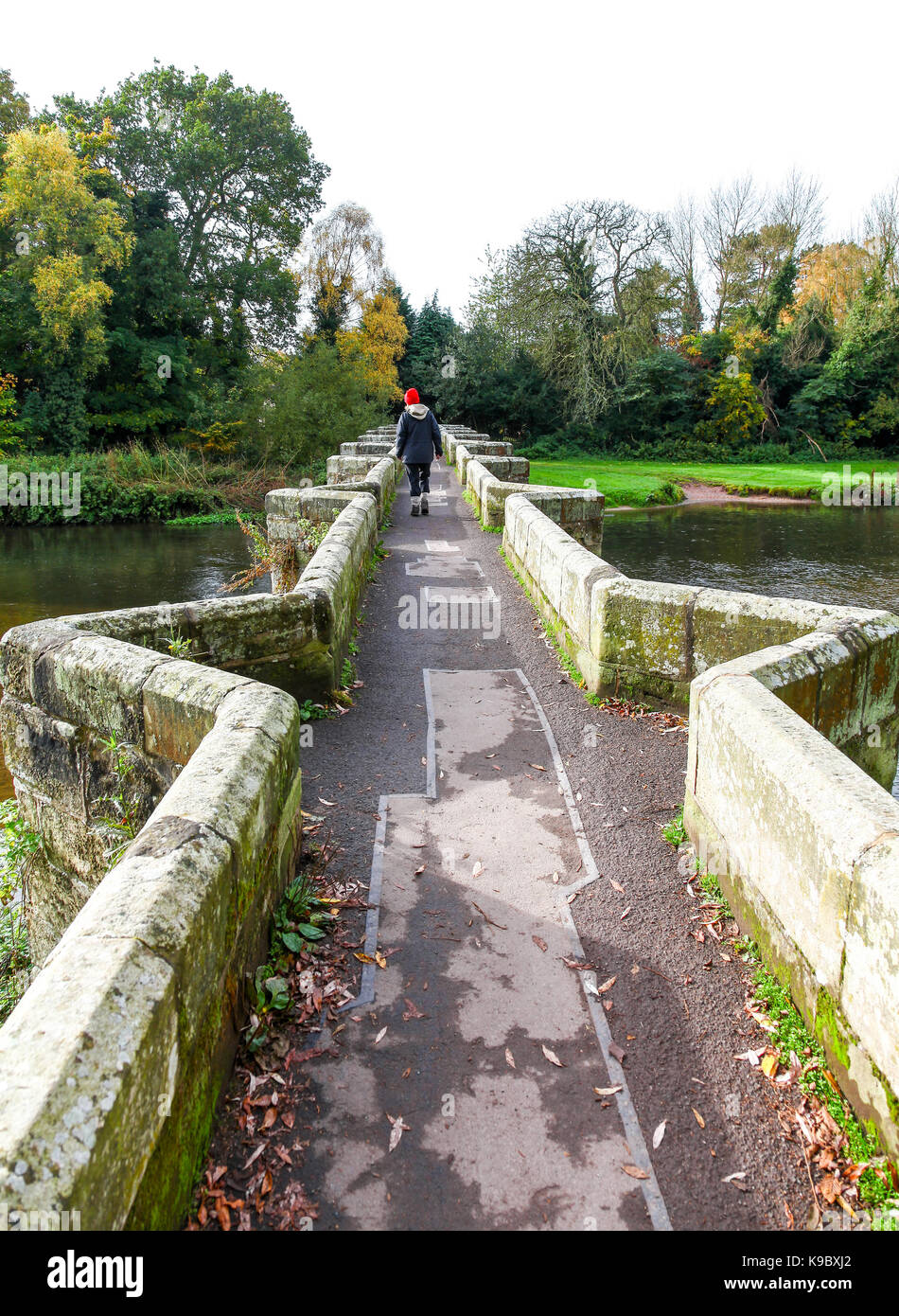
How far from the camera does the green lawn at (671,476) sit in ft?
92.3

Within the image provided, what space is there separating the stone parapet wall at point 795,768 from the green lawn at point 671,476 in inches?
803

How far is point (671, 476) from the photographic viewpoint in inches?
1296

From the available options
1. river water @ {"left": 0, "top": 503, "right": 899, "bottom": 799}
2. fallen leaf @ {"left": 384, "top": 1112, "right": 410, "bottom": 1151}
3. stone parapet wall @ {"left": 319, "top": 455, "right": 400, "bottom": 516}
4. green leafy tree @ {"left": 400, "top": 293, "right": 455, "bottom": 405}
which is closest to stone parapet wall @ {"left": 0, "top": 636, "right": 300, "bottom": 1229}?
fallen leaf @ {"left": 384, "top": 1112, "right": 410, "bottom": 1151}

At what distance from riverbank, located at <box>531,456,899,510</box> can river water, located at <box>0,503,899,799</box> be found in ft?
4.91

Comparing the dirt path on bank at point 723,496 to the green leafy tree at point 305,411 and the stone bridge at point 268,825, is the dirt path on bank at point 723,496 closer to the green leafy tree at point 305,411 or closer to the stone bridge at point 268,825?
the green leafy tree at point 305,411

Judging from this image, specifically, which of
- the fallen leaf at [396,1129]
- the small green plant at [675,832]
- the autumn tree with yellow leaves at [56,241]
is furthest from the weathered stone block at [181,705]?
the autumn tree with yellow leaves at [56,241]

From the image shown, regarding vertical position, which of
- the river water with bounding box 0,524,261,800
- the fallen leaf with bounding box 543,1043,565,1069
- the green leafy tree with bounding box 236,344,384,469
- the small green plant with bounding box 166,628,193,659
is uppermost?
the green leafy tree with bounding box 236,344,384,469

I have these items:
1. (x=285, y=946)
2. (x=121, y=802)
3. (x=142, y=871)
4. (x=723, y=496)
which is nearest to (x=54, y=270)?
(x=723, y=496)

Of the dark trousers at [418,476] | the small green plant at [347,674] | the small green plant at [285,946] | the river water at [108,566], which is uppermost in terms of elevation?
the dark trousers at [418,476]

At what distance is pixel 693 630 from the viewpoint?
202 inches

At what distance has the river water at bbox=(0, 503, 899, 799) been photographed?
1686cm

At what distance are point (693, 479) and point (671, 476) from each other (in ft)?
2.76

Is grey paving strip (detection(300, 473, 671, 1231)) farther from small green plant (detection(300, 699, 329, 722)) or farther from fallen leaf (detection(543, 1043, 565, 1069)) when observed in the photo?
small green plant (detection(300, 699, 329, 722))

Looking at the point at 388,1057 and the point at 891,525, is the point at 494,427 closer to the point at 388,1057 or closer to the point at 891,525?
the point at 891,525
